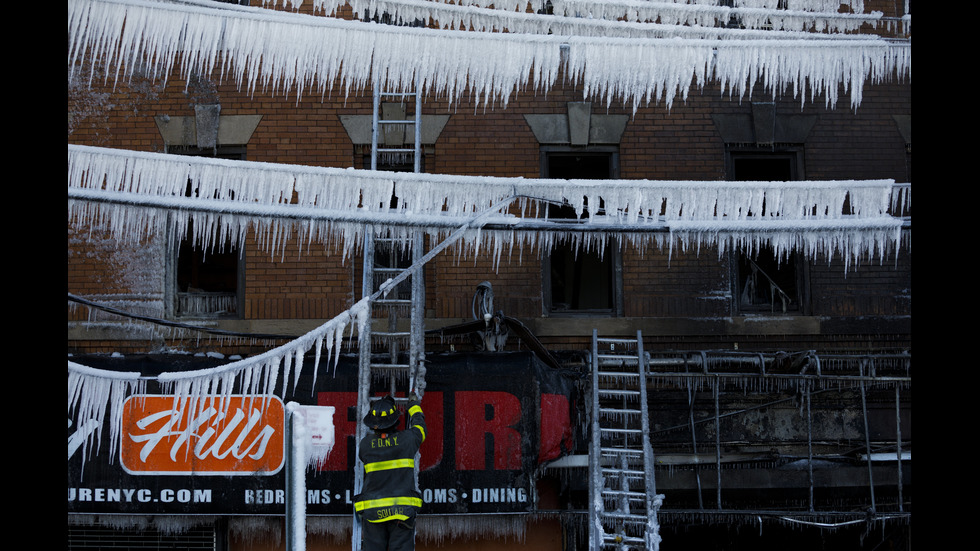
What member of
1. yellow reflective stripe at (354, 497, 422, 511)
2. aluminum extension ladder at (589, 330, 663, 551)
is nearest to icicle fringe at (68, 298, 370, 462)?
yellow reflective stripe at (354, 497, 422, 511)

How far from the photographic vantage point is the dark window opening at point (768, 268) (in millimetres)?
8180

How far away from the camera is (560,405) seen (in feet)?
23.7

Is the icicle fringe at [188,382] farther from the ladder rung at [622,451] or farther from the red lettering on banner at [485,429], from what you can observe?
the ladder rung at [622,451]

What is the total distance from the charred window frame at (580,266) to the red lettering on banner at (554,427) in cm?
117

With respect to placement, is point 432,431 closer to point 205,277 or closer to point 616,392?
point 616,392

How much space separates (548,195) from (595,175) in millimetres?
2448

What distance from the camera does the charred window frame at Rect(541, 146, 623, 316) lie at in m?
8.12

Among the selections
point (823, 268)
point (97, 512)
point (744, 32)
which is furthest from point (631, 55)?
point (97, 512)

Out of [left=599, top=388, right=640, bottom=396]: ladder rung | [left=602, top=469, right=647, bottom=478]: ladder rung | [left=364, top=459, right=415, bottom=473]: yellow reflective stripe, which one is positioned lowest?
[left=602, top=469, right=647, bottom=478]: ladder rung

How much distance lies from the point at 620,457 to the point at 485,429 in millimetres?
1276

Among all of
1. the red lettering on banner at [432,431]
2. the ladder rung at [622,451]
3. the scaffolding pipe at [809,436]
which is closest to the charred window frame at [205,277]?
the red lettering on banner at [432,431]

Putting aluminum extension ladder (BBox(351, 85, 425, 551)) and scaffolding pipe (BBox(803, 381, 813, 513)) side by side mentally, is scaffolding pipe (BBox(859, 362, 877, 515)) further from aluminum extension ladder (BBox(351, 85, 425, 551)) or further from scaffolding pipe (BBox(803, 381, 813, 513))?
aluminum extension ladder (BBox(351, 85, 425, 551))

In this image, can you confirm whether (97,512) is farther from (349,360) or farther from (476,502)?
(476,502)

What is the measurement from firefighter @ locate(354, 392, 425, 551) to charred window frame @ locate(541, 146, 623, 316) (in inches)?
97.1
